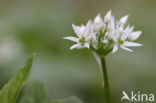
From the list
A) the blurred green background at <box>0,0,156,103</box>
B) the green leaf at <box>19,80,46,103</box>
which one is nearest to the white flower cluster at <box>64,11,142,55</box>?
the green leaf at <box>19,80,46,103</box>

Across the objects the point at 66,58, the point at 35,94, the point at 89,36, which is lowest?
the point at 35,94

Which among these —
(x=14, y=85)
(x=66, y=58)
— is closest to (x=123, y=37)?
(x=14, y=85)

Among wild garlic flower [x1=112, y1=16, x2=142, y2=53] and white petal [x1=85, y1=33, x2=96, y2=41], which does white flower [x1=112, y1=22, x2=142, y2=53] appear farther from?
white petal [x1=85, y1=33, x2=96, y2=41]

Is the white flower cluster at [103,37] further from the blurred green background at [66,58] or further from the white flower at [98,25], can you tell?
the blurred green background at [66,58]

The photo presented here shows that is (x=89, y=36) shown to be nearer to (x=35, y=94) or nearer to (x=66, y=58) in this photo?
(x=35, y=94)

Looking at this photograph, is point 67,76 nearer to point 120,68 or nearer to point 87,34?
point 120,68

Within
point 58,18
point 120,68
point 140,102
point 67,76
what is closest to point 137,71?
point 120,68

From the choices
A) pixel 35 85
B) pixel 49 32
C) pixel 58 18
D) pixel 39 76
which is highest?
pixel 58 18
